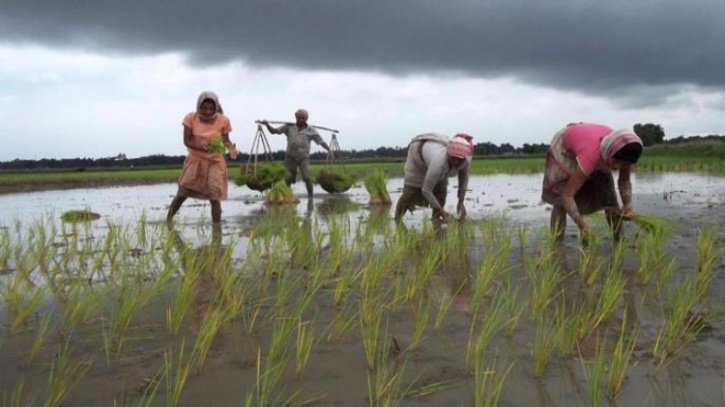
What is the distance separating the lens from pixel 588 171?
4340 mm

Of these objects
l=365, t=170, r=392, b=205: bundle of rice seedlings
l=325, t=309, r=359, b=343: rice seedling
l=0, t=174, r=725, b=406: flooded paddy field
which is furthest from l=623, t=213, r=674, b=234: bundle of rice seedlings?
l=365, t=170, r=392, b=205: bundle of rice seedlings

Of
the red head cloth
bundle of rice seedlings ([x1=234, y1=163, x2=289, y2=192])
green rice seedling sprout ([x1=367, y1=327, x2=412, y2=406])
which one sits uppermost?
the red head cloth

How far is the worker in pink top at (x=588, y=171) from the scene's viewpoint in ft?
13.5

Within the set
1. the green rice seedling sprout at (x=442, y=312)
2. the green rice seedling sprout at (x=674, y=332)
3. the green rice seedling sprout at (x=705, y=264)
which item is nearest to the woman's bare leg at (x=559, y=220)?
the green rice seedling sprout at (x=705, y=264)

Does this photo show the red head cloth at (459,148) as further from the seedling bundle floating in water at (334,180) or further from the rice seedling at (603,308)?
the seedling bundle floating in water at (334,180)

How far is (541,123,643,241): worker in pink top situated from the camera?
4.13 metres

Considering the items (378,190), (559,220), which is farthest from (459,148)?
(378,190)

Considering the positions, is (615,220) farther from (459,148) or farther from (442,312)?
(442,312)

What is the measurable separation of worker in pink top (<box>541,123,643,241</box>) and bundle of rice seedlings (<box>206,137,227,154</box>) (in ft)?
10.3

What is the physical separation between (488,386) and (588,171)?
9.26 ft

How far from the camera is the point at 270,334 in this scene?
98.7 inches

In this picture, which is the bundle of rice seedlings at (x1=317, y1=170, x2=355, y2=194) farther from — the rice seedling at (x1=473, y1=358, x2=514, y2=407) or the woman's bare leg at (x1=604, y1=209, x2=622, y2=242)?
the rice seedling at (x1=473, y1=358, x2=514, y2=407)

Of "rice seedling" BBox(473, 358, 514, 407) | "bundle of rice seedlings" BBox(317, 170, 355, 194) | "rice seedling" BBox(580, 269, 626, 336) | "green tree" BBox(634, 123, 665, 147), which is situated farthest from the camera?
"green tree" BBox(634, 123, 665, 147)

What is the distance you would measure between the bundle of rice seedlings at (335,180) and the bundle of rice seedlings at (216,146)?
5.85m
